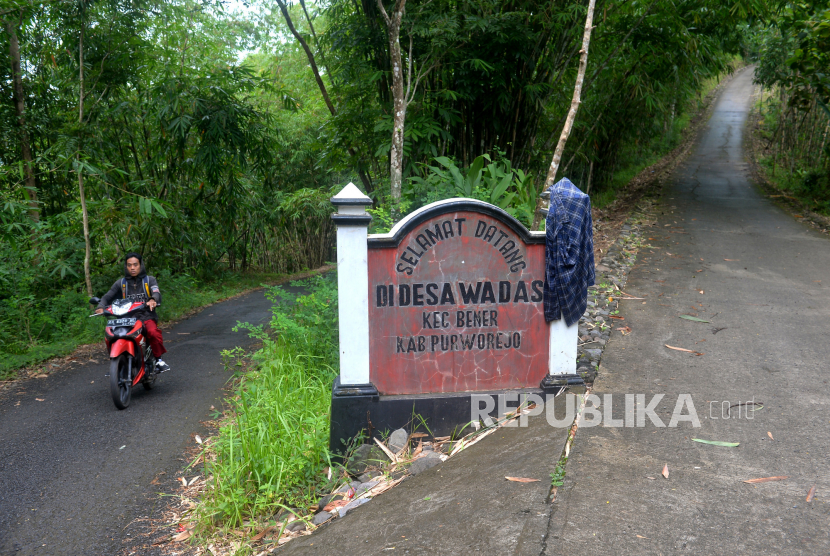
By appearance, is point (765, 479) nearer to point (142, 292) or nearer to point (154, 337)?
point (154, 337)

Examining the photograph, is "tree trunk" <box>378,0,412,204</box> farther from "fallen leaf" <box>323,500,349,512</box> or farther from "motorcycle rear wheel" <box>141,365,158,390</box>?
"fallen leaf" <box>323,500,349,512</box>

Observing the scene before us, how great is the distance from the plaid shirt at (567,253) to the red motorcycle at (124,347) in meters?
4.09

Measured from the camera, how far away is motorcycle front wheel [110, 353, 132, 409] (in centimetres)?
582

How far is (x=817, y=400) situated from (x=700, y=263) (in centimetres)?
454

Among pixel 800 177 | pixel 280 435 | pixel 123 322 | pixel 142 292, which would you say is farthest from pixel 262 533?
pixel 800 177

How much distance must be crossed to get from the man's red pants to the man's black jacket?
0.08 meters

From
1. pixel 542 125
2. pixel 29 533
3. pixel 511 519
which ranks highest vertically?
pixel 542 125

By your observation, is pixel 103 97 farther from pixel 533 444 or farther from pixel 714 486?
pixel 714 486

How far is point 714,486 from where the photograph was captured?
3275 mm

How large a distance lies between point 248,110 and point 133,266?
4429 mm

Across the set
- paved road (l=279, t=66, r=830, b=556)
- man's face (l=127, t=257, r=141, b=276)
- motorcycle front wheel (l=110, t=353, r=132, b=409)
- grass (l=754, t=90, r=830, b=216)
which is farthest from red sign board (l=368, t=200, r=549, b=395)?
grass (l=754, t=90, r=830, b=216)

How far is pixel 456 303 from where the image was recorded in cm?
445

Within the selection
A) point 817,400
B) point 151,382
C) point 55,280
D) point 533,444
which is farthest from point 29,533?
point 55,280

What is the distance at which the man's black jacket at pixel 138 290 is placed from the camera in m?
6.33
